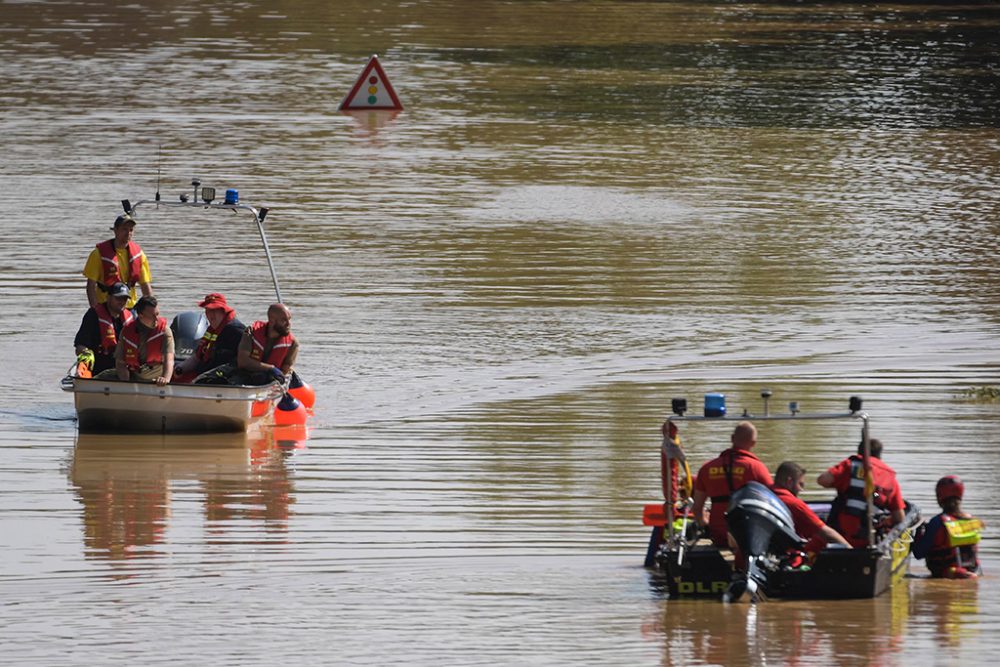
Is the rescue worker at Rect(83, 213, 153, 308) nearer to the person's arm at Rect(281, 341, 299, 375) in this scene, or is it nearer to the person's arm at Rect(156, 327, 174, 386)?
the person's arm at Rect(156, 327, 174, 386)

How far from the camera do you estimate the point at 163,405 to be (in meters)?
15.3

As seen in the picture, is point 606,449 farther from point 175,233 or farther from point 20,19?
point 20,19

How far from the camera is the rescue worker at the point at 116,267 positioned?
53.4ft

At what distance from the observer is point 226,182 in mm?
27203

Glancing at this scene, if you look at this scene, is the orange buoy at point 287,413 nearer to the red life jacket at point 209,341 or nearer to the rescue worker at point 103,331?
the red life jacket at point 209,341

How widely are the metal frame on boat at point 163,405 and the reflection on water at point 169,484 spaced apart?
0.35 feet

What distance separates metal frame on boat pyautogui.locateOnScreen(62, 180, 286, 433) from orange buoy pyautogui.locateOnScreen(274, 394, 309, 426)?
0.21 meters

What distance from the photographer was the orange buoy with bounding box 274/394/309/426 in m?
15.8

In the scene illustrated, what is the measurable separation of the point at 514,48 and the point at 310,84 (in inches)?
233

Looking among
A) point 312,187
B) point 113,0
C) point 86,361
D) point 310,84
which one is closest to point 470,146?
point 312,187

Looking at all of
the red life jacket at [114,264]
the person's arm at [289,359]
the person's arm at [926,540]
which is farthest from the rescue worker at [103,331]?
the person's arm at [926,540]

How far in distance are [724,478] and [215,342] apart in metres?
5.99

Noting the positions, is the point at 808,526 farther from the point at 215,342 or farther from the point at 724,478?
the point at 215,342

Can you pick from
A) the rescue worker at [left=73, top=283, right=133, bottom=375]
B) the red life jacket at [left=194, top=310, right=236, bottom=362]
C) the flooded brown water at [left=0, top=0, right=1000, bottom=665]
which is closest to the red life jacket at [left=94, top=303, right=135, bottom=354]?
the rescue worker at [left=73, top=283, right=133, bottom=375]
